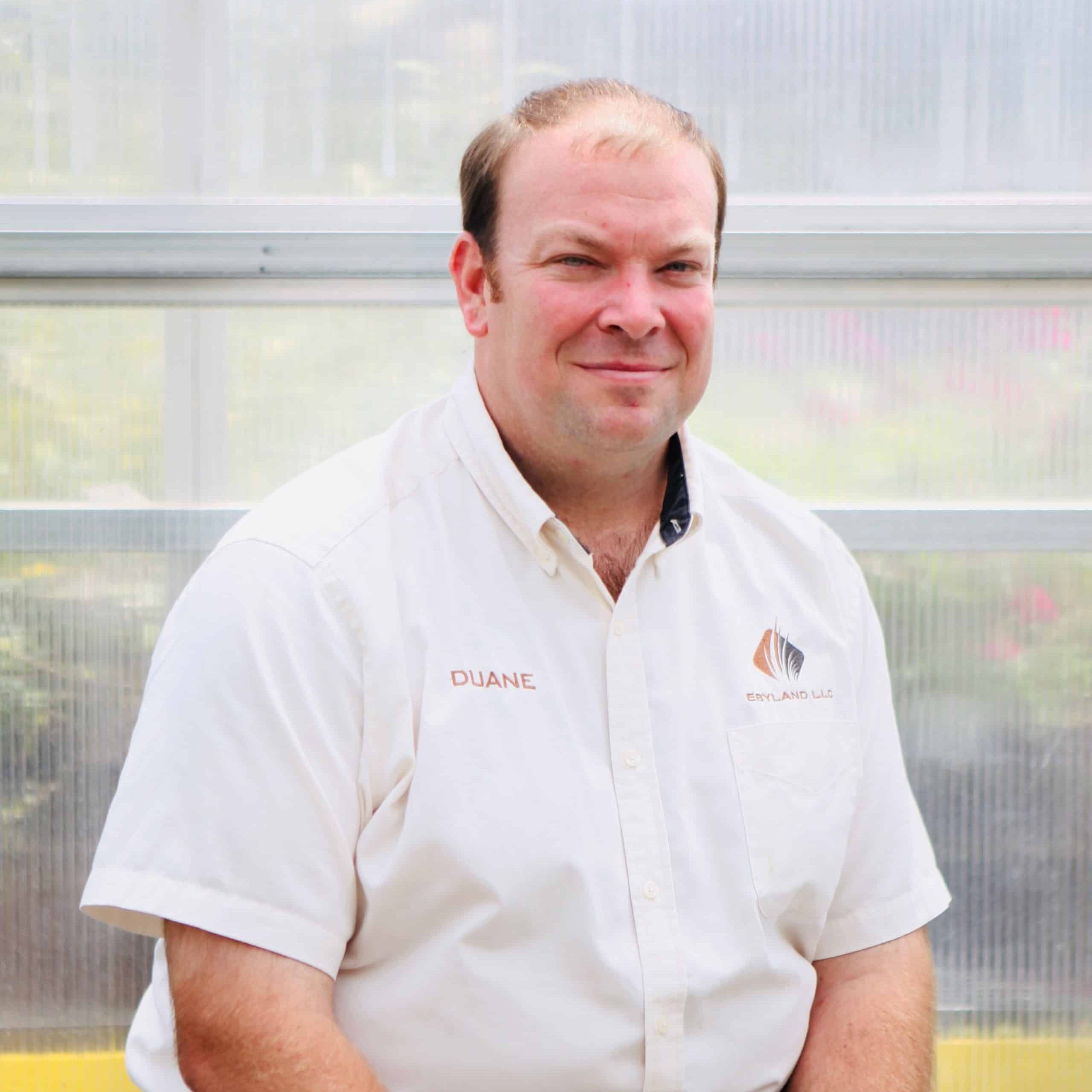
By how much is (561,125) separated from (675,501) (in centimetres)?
52

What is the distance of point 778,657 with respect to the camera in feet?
5.51

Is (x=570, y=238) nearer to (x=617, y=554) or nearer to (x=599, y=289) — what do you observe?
(x=599, y=289)

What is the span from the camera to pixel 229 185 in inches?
79.6

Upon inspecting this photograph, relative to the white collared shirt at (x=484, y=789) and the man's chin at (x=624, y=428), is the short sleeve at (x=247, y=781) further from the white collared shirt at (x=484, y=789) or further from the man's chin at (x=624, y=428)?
the man's chin at (x=624, y=428)

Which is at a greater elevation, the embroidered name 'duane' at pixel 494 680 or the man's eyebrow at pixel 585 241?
the man's eyebrow at pixel 585 241

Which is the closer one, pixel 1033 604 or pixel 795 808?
pixel 795 808

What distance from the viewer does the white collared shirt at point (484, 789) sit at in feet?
4.49

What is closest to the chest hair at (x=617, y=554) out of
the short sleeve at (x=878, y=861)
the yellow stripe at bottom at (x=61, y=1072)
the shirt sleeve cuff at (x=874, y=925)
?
the short sleeve at (x=878, y=861)

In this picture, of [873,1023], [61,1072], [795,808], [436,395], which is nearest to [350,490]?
[436,395]

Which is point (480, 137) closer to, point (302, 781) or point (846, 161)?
point (846, 161)

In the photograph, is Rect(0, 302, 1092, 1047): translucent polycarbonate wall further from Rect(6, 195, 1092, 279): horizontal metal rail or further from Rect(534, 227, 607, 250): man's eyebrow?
Rect(534, 227, 607, 250): man's eyebrow

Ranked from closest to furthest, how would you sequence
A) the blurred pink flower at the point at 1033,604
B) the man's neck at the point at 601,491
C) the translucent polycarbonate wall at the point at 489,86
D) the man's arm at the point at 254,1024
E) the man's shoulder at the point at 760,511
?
the man's arm at the point at 254,1024
the man's neck at the point at 601,491
the man's shoulder at the point at 760,511
the translucent polycarbonate wall at the point at 489,86
the blurred pink flower at the point at 1033,604

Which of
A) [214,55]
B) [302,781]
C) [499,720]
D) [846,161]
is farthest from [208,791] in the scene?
[846,161]

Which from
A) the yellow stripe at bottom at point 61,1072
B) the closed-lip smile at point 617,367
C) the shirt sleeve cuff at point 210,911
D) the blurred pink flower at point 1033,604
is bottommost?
the yellow stripe at bottom at point 61,1072
